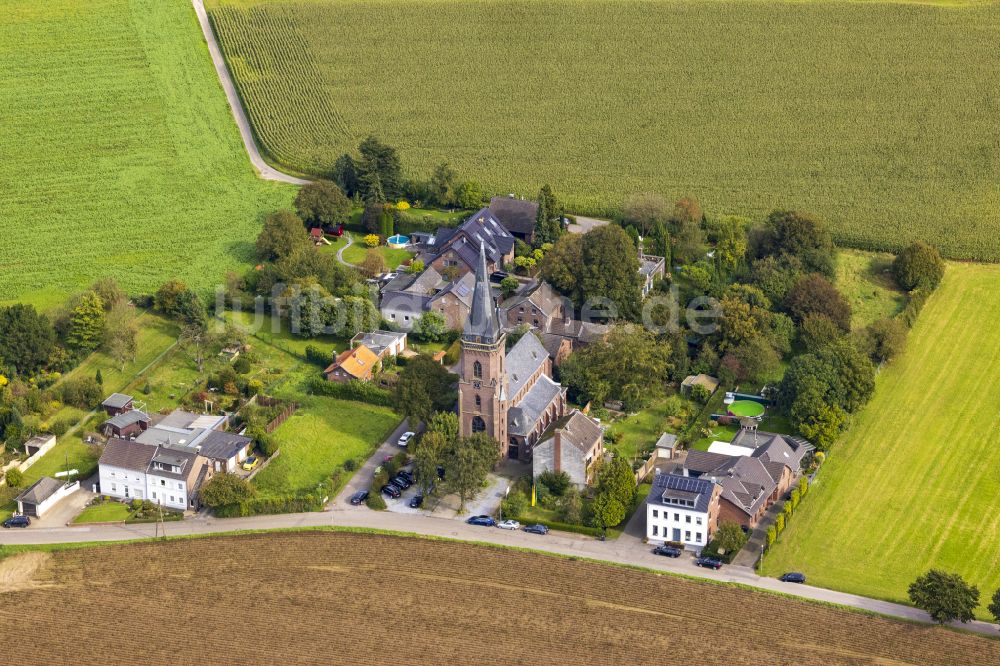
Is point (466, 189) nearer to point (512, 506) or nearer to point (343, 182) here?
point (343, 182)

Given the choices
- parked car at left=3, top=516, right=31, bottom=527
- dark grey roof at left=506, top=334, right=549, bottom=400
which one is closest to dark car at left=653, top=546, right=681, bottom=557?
dark grey roof at left=506, top=334, right=549, bottom=400

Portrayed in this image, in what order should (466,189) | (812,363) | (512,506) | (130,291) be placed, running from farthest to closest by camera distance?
(466,189) < (130,291) < (812,363) < (512,506)

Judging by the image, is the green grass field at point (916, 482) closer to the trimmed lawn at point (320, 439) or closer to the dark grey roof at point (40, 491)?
the trimmed lawn at point (320, 439)

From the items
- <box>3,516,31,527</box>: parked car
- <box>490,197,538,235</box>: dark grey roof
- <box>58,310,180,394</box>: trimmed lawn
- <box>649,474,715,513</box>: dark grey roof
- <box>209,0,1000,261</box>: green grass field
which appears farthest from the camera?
<box>209,0,1000,261</box>: green grass field

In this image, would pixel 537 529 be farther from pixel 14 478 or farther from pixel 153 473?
pixel 14 478

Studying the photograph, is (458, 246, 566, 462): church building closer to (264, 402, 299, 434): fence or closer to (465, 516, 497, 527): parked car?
(465, 516, 497, 527): parked car

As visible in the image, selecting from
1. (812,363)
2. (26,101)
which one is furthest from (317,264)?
(26,101)

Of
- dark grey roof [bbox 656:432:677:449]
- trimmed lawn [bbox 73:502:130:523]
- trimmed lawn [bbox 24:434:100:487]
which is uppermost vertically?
dark grey roof [bbox 656:432:677:449]
